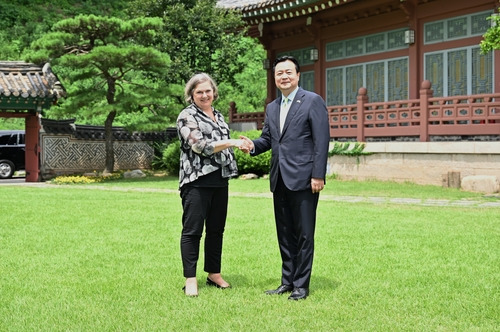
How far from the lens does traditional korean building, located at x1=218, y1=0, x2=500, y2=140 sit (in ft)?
56.0

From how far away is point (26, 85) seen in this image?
20094mm

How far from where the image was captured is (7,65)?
67.6ft

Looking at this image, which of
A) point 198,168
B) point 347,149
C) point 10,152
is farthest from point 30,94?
point 198,168

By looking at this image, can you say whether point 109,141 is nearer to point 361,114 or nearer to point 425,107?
point 361,114

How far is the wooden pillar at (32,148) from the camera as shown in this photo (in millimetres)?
21375

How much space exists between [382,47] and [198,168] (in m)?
14.9

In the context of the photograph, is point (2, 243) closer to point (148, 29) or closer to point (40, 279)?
point (40, 279)

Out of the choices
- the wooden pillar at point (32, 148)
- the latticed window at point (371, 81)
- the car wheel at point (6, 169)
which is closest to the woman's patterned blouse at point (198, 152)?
the latticed window at point (371, 81)

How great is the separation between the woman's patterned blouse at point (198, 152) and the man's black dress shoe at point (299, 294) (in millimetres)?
1087

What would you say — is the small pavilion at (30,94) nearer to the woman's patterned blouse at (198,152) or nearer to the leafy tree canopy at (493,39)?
the leafy tree canopy at (493,39)

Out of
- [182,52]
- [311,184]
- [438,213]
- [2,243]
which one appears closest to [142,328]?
[311,184]

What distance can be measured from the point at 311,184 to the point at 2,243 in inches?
162

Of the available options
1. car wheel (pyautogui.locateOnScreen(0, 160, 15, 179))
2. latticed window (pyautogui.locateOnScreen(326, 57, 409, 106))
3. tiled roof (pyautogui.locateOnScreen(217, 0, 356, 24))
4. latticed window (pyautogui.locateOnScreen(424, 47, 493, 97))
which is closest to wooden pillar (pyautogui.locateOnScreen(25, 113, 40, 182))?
car wheel (pyautogui.locateOnScreen(0, 160, 15, 179))

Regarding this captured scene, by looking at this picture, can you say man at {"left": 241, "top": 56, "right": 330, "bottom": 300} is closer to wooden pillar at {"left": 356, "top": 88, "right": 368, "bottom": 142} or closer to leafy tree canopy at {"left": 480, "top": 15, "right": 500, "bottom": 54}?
leafy tree canopy at {"left": 480, "top": 15, "right": 500, "bottom": 54}
